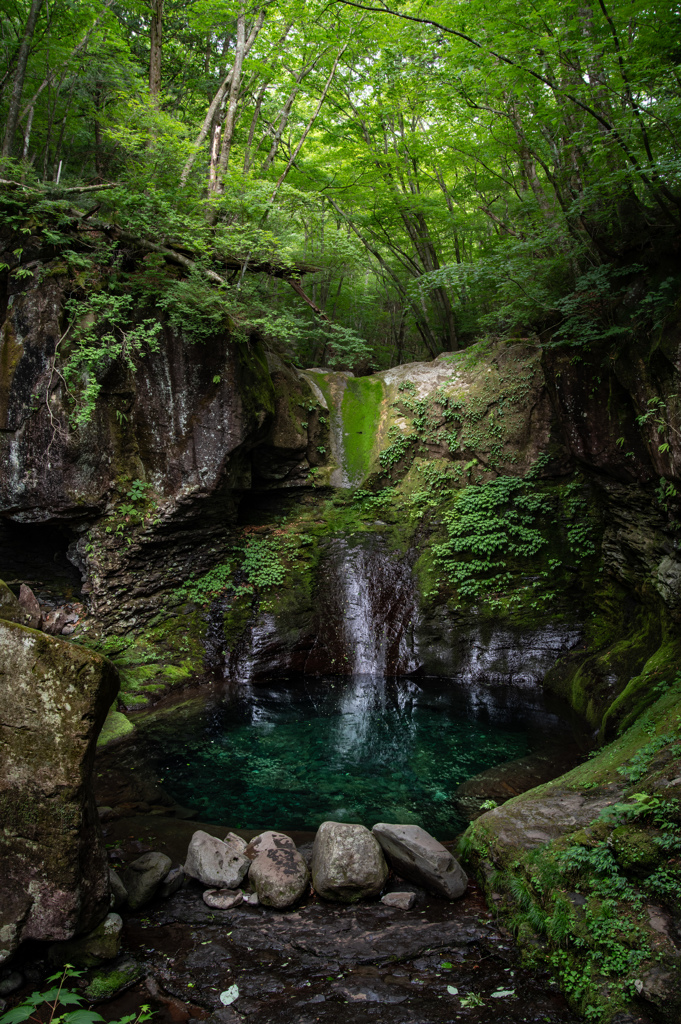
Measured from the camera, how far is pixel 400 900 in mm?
4066

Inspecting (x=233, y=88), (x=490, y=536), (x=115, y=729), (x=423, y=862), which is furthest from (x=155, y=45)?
(x=423, y=862)

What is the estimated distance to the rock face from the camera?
3186 mm

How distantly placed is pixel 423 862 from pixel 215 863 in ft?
5.70

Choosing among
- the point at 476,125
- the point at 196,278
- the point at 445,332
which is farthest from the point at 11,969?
the point at 445,332

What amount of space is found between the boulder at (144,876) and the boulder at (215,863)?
0.73 ft

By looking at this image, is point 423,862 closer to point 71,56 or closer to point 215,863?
point 215,863

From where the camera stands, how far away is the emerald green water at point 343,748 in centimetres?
587

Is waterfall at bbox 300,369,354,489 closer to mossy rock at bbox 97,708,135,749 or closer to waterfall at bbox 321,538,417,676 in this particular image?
waterfall at bbox 321,538,417,676

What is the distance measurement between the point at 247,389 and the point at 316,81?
8031mm

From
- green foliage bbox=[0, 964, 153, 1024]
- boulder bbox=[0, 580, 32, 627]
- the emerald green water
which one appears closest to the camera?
green foliage bbox=[0, 964, 153, 1024]

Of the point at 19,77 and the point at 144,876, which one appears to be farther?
the point at 19,77

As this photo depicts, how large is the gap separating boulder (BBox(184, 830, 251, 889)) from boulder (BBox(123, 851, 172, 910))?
8.8 inches

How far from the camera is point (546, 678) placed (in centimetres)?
923

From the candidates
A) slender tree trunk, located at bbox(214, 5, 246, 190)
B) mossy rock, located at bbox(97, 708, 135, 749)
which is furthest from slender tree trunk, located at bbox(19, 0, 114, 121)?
mossy rock, located at bbox(97, 708, 135, 749)
